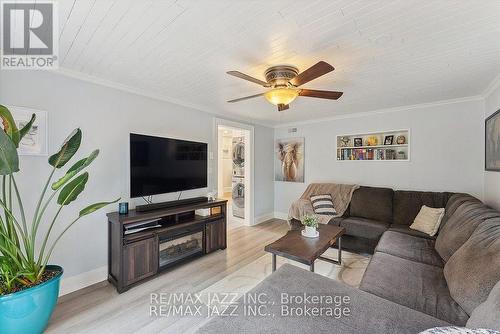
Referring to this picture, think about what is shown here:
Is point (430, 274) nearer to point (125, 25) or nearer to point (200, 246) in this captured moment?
point (200, 246)

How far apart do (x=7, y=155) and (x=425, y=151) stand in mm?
4914

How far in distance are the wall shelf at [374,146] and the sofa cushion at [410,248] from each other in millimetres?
1642

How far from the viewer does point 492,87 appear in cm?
257

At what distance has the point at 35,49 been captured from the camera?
5.90 ft

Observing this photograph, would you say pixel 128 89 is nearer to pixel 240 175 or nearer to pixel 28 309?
pixel 28 309

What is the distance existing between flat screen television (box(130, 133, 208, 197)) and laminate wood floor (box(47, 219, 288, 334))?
1.04 meters

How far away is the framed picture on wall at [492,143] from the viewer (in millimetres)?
2398

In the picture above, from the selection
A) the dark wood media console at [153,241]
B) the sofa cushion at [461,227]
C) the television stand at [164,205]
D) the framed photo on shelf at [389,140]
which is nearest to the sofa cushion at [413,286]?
the sofa cushion at [461,227]

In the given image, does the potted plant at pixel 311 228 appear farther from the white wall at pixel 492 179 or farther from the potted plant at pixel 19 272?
the potted plant at pixel 19 272

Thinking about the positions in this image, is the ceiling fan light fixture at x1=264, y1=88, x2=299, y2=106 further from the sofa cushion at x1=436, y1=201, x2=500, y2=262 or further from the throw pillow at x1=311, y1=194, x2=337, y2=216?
the throw pillow at x1=311, y1=194, x2=337, y2=216

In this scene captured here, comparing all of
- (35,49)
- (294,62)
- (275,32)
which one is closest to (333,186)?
(294,62)

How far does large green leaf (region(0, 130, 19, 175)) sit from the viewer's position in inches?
55.1

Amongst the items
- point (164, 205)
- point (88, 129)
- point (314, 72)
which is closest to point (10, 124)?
point (88, 129)

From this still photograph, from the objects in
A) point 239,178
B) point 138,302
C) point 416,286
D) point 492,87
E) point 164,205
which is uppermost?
point 492,87
